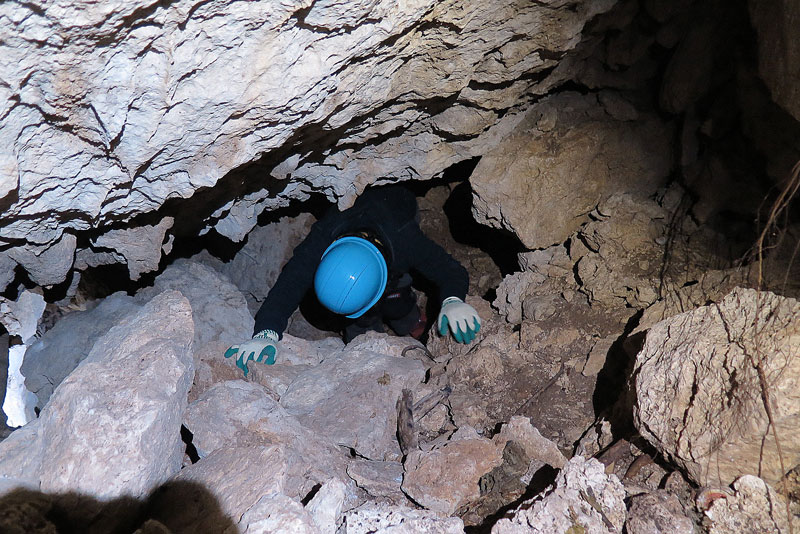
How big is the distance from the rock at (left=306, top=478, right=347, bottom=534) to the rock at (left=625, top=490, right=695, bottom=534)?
926 mm

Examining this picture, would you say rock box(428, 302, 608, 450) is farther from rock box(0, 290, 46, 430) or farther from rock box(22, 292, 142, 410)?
rock box(0, 290, 46, 430)

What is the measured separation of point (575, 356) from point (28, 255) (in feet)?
8.39

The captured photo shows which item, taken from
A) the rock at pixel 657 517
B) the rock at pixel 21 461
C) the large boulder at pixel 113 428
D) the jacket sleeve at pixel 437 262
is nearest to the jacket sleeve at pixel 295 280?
the jacket sleeve at pixel 437 262

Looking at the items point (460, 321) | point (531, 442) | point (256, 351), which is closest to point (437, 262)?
point (460, 321)

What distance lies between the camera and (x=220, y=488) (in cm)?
179

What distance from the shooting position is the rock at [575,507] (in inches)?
58.7

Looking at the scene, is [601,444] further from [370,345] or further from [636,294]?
[370,345]

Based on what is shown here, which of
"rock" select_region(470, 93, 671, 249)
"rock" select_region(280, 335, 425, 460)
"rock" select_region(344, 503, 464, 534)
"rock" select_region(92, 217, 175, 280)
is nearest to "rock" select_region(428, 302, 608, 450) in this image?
"rock" select_region(280, 335, 425, 460)

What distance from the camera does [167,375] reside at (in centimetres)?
189

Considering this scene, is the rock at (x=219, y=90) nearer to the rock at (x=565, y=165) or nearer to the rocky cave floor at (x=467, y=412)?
the rock at (x=565, y=165)

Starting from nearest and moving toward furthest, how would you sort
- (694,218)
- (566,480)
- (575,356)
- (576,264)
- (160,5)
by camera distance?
(160,5), (566,480), (575,356), (694,218), (576,264)

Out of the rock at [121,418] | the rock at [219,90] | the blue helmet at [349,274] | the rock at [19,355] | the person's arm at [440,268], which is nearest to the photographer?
the rock at [219,90]

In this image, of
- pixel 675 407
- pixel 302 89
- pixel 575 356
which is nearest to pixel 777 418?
pixel 675 407

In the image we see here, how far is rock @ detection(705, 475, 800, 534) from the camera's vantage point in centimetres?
141
